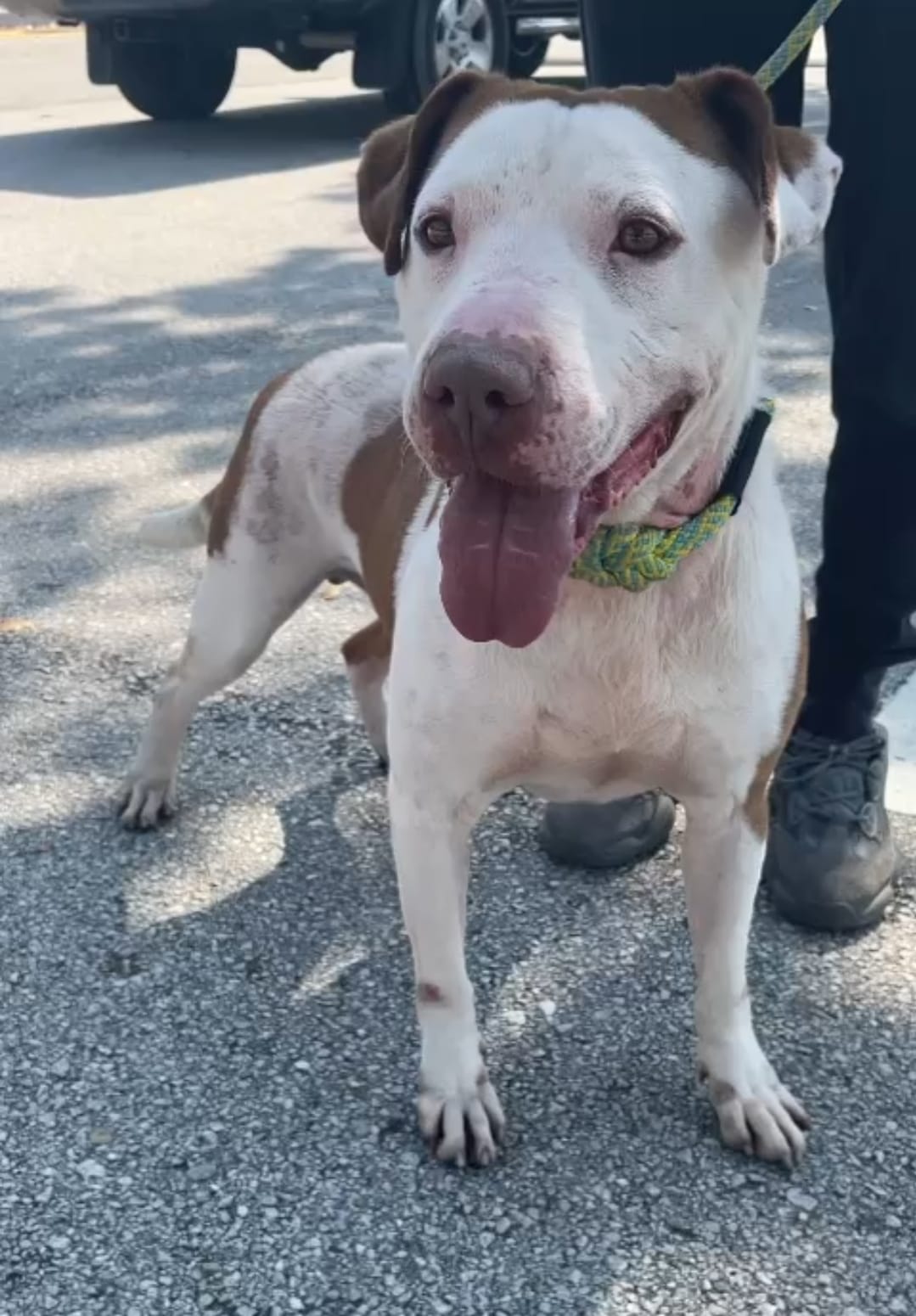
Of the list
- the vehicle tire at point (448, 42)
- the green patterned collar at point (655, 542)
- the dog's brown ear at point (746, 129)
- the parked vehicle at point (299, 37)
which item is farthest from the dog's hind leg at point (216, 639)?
the parked vehicle at point (299, 37)

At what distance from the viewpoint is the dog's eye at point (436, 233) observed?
2107mm

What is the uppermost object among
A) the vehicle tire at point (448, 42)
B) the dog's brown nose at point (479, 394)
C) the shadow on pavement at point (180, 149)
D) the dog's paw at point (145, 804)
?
the dog's brown nose at point (479, 394)

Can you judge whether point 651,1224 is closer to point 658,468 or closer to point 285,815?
point 658,468

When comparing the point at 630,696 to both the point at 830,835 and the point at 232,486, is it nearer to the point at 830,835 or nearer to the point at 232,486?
the point at 830,835

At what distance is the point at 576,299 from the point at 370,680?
5.51ft

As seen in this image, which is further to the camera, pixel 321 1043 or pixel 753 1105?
pixel 321 1043

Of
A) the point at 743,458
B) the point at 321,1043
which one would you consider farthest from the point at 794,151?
the point at 321,1043

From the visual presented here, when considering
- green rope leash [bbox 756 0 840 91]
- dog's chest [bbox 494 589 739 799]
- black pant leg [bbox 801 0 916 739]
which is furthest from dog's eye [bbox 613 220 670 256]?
black pant leg [bbox 801 0 916 739]

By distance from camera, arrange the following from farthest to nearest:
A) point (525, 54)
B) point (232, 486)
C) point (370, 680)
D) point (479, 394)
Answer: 1. point (525, 54)
2. point (370, 680)
3. point (232, 486)
4. point (479, 394)

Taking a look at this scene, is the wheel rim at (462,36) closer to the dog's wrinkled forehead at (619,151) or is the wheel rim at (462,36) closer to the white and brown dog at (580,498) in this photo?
the white and brown dog at (580,498)

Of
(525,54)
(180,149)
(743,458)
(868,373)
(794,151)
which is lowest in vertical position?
(180,149)

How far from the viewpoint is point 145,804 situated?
11.0 ft

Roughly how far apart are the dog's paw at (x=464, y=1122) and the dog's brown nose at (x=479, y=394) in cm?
109

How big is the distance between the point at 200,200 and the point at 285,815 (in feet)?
21.4
